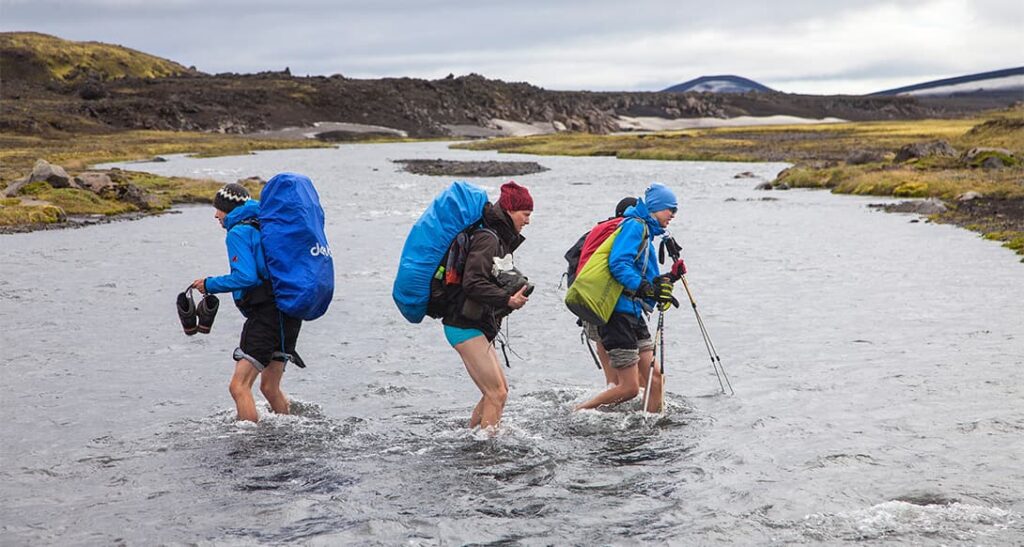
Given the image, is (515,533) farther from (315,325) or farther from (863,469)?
(315,325)

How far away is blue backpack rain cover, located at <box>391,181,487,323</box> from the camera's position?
968cm

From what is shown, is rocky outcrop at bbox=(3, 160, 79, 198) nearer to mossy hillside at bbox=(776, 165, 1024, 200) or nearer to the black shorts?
the black shorts

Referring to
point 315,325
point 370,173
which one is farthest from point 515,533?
point 370,173

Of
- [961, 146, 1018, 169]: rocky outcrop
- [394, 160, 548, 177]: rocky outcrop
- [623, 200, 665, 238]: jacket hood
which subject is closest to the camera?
[623, 200, 665, 238]: jacket hood

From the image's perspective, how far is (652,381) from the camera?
11938 millimetres

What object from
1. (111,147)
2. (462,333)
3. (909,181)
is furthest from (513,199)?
(111,147)

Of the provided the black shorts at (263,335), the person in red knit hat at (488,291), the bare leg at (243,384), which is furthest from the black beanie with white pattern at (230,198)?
the person in red knit hat at (488,291)

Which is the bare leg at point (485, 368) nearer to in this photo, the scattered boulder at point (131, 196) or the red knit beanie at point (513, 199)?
the red knit beanie at point (513, 199)

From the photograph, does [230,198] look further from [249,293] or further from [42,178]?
[42,178]

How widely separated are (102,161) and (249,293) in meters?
73.8

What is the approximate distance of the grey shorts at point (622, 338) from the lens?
11.2 m

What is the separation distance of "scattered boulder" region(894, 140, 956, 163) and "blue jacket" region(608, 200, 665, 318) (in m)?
53.5

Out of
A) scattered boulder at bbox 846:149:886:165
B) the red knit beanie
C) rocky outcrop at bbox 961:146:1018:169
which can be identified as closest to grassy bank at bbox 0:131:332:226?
the red knit beanie

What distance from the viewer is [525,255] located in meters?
28.6
